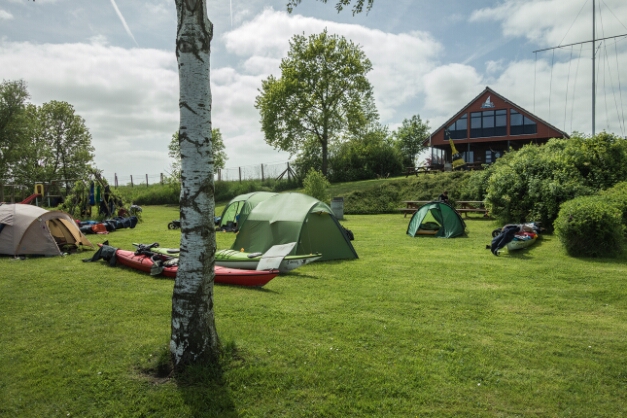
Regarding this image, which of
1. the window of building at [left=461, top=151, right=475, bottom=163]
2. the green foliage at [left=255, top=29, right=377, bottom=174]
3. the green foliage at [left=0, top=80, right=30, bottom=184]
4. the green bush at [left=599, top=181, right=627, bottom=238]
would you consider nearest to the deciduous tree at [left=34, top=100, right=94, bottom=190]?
the green foliage at [left=0, top=80, right=30, bottom=184]

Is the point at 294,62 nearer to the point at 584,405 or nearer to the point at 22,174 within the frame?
the point at 22,174

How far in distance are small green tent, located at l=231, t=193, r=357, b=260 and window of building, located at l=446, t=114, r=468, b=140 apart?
30.1 meters

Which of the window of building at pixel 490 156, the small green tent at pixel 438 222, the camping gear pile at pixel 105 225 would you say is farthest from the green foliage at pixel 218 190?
the small green tent at pixel 438 222

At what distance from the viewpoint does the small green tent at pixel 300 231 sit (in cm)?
1046

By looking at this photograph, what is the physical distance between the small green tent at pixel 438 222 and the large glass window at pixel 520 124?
24.6 metres

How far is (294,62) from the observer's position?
36812 mm

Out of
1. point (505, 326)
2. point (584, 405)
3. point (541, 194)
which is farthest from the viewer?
point (541, 194)

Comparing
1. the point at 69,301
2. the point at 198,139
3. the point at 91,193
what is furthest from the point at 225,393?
the point at 91,193

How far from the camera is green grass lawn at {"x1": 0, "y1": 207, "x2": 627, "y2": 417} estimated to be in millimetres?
3896

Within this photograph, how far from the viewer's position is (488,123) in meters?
37.0

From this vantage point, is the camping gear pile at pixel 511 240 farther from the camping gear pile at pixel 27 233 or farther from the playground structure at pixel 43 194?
the playground structure at pixel 43 194

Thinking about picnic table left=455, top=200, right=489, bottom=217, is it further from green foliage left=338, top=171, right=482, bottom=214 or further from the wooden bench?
green foliage left=338, top=171, right=482, bottom=214

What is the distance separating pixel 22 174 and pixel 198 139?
36.9 meters

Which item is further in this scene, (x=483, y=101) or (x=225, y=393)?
(x=483, y=101)
